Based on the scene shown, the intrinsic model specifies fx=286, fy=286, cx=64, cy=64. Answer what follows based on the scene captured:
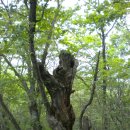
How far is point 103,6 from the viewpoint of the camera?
30.1 feet

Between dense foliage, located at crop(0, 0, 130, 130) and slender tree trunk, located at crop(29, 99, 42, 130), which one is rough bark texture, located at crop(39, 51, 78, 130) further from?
slender tree trunk, located at crop(29, 99, 42, 130)

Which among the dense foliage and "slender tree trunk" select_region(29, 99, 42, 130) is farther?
"slender tree trunk" select_region(29, 99, 42, 130)

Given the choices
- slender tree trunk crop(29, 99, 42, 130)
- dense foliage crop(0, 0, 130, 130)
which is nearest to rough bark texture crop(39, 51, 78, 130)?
dense foliage crop(0, 0, 130, 130)

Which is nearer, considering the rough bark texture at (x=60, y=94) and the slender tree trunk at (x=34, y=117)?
the rough bark texture at (x=60, y=94)

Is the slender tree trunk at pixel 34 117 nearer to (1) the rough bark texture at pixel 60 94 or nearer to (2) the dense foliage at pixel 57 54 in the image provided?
(2) the dense foliage at pixel 57 54

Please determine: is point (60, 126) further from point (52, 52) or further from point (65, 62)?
point (52, 52)

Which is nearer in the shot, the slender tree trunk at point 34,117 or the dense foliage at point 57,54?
the dense foliage at point 57,54

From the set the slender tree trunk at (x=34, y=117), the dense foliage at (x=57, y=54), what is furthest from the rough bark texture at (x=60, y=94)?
the slender tree trunk at (x=34, y=117)

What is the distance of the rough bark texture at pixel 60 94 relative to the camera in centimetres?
777

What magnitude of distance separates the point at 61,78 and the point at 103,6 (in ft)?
9.28

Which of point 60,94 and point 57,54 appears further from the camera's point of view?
point 57,54

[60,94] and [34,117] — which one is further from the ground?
[60,94]

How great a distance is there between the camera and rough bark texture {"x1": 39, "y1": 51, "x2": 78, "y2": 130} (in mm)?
7770

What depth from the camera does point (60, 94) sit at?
7883 millimetres
